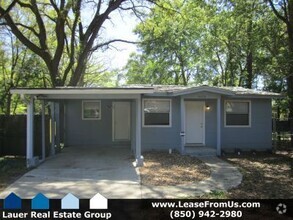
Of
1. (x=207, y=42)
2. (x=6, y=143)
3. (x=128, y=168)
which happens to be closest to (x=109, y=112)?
(x=6, y=143)

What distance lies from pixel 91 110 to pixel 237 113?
23.7ft

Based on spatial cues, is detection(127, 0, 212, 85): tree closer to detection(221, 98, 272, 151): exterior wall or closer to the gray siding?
the gray siding

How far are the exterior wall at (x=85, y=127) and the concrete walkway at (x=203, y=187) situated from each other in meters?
8.00

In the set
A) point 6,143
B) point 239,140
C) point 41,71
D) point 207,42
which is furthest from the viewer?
point 207,42

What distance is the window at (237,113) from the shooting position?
1608cm

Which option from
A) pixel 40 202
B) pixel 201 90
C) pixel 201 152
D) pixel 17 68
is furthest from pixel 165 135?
pixel 17 68

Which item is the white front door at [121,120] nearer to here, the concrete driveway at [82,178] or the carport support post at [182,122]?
the concrete driveway at [82,178]

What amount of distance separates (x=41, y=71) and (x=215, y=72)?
709 inches

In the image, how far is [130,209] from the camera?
22.6ft

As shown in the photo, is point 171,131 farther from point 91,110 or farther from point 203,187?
point 203,187

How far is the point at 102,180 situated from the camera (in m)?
9.73

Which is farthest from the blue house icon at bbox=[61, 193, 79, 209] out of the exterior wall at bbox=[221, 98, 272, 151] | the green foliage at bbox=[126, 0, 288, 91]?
the green foliage at bbox=[126, 0, 288, 91]

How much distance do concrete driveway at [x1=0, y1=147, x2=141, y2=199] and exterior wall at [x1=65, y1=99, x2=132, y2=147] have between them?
3.36 m

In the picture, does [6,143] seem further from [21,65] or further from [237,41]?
[237,41]
